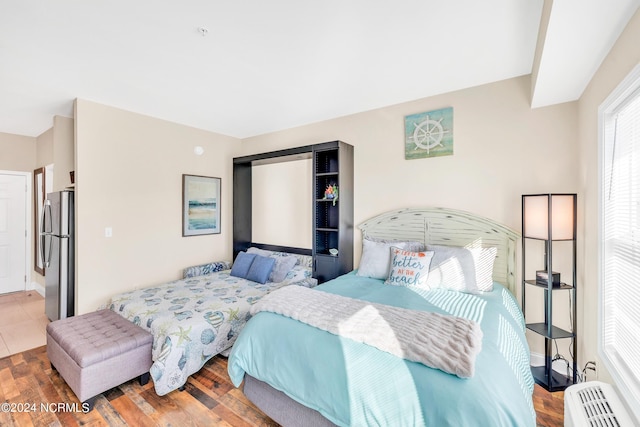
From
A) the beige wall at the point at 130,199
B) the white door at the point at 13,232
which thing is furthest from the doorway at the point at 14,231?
the beige wall at the point at 130,199

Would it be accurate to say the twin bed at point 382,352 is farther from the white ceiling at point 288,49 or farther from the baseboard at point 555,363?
the white ceiling at point 288,49

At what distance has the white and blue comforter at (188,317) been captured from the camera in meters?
2.10

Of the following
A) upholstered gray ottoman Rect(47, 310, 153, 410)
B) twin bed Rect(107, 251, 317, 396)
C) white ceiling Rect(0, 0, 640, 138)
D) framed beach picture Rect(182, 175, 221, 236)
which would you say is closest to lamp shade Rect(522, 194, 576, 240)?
white ceiling Rect(0, 0, 640, 138)

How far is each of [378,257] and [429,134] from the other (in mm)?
1433

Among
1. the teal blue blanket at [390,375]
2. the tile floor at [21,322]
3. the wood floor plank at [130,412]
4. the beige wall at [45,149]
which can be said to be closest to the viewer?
the teal blue blanket at [390,375]

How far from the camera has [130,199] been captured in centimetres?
336

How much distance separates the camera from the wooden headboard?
2543 millimetres

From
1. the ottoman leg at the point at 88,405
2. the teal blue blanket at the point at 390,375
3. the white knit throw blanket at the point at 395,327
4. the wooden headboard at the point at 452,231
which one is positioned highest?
the wooden headboard at the point at 452,231

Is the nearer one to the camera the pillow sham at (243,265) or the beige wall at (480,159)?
the beige wall at (480,159)

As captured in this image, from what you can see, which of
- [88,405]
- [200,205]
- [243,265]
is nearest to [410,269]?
[243,265]

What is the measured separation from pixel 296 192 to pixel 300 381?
2.73 m

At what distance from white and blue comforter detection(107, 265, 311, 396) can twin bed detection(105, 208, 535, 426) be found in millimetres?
12

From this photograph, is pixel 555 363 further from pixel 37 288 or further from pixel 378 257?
pixel 37 288

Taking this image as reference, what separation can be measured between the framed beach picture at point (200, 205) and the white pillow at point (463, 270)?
3.25 m
